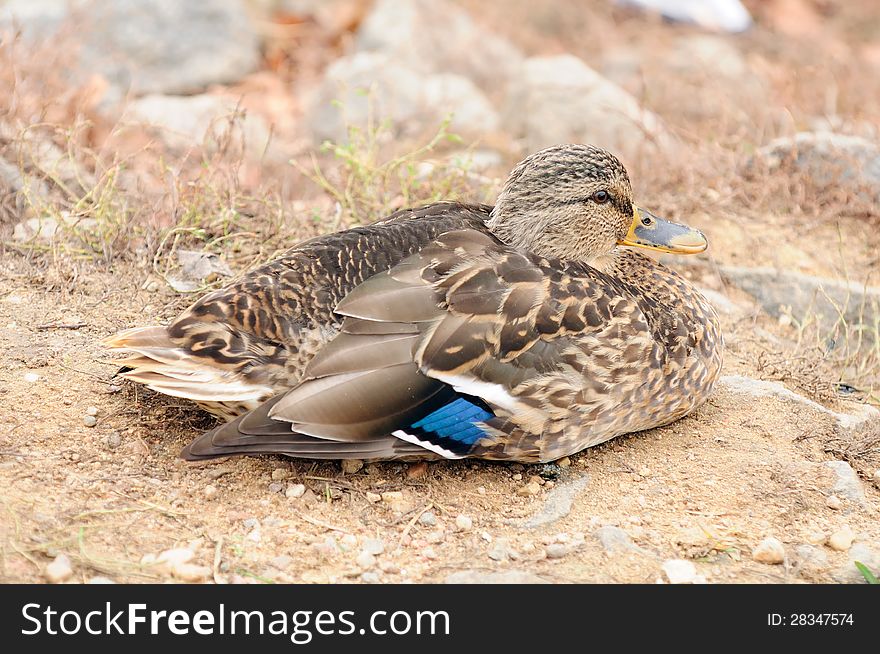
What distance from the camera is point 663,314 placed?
441cm

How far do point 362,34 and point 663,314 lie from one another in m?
6.31

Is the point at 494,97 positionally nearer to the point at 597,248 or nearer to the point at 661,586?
the point at 597,248

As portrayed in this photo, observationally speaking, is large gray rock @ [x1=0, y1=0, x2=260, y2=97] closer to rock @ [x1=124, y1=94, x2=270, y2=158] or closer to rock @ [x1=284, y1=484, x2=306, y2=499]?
rock @ [x1=124, y1=94, x2=270, y2=158]

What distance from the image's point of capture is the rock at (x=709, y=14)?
36.1 feet

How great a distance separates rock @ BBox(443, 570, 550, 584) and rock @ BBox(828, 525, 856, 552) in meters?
1.05

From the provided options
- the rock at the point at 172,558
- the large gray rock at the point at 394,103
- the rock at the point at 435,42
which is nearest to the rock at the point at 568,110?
the large gray rock at the point at 394,103

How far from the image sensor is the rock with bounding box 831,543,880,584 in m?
3.52

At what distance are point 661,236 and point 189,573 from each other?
2.45 metres

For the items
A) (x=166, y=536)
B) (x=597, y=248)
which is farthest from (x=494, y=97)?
(x=166, y=536)

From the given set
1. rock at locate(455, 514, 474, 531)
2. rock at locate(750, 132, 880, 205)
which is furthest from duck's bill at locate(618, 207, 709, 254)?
rock at locate(750, 132, 880, 205)

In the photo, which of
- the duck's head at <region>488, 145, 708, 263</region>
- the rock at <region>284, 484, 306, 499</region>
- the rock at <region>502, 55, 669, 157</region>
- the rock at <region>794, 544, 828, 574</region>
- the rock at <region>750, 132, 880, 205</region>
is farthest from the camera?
the rock at <region>502, 55, 669, 157</region>

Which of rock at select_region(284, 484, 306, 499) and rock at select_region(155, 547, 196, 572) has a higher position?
rock at select_region(155, 547, 196, 572)

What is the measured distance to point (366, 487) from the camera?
392 cm

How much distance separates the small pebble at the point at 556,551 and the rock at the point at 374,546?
1.81 ft
